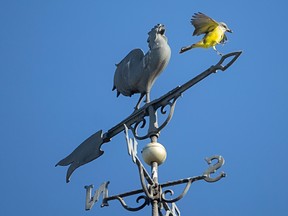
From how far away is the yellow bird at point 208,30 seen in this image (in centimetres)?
448

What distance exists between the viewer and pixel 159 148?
3824mm

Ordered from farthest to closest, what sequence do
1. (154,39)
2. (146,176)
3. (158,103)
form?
(154,39)
(158,103)
(146,176)

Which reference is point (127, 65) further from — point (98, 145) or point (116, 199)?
point (116, 199)

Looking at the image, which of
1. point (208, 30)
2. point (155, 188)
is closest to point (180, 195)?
point (155, 188)

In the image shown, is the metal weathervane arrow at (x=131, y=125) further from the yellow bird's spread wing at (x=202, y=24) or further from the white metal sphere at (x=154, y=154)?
the yellow bird's spread wing at (x=202, y=24)

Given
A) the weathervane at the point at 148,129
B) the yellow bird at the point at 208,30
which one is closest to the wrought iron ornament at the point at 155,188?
the weathervane at the point at 148,129

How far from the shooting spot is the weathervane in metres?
3.68

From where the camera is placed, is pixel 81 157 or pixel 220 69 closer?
pixel 220 69

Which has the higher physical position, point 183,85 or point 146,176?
point 183,85

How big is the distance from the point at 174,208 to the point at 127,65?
43.0 inches

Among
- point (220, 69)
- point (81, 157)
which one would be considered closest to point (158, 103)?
point (220, 69)

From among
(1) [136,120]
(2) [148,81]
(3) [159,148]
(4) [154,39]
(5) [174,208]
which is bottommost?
(5) [174,208]

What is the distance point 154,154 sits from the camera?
3803 mm

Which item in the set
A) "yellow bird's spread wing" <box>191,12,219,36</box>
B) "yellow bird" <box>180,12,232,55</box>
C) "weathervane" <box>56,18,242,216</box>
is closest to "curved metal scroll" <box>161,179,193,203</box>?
"weathervane" <box>56,18,242,216</box>
